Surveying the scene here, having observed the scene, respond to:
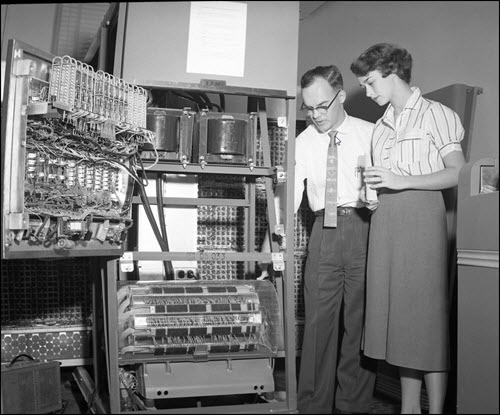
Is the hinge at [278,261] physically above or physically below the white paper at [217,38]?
below

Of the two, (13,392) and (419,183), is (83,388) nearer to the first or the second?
(13,392)

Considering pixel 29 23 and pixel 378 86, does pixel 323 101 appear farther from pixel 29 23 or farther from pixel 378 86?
pixel 29 23

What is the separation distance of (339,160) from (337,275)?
A: 0.52m

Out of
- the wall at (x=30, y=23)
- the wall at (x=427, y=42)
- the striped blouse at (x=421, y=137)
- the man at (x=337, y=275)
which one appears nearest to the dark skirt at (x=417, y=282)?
the striped blouse at (x=421, y=137)

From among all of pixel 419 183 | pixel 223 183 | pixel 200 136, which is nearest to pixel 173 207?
pixel 223 183

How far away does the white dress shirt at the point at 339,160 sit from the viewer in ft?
8.46

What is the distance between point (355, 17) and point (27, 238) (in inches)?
73.1

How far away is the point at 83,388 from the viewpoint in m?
2.74

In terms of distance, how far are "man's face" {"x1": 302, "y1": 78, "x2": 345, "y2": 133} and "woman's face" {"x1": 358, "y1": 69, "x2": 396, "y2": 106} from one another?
0.15 meters

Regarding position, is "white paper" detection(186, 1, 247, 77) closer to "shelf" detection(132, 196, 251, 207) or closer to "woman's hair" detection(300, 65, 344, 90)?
"woman's hair" detection(300, 65, 344, 90)

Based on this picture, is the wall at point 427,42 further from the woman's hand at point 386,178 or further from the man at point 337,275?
the woman's hand at point 386,178

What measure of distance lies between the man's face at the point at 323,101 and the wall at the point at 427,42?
81 millimetres

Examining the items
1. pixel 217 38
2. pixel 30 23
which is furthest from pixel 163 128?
pixel 30 23

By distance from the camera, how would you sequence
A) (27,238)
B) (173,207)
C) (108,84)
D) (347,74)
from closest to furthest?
(27,238), (108,84), (347,74), (173,207)
